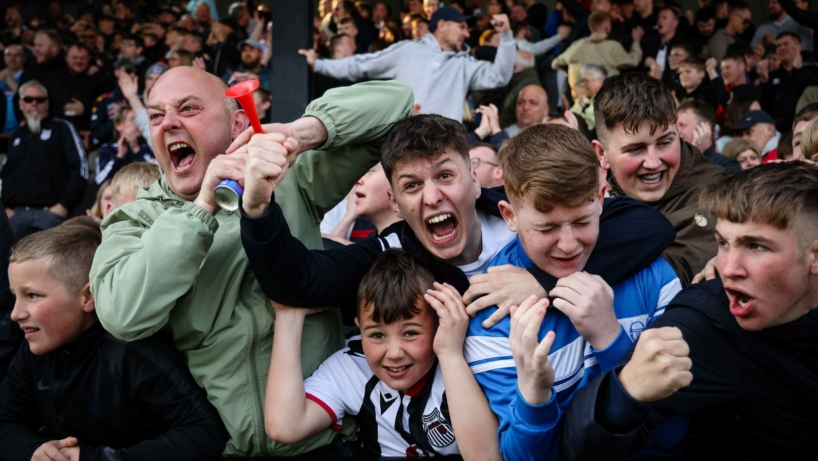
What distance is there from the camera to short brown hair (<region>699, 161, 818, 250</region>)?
7.40 feet

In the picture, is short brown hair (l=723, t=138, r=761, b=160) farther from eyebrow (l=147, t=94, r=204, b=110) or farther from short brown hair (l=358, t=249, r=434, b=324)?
eyebrow (l=147, t=94, r=204, b=110)

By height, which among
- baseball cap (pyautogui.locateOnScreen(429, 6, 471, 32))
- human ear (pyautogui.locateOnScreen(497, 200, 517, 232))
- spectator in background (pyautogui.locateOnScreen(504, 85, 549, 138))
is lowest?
spectator in background (pyautogui.locateOnScreen(504, 85, 549, 138))

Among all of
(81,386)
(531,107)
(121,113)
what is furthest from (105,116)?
(81,386)

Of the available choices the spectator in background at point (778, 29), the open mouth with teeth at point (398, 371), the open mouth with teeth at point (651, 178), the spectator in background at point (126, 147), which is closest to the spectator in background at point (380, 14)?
the spectator in background at point (778, 29)

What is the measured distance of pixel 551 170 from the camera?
2516 mm

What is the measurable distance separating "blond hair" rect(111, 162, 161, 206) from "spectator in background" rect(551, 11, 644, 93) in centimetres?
584

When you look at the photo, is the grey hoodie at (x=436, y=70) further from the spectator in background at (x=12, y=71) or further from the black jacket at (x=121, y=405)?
the spectator in background at (x=12, y=71)

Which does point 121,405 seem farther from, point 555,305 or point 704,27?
point 704,27

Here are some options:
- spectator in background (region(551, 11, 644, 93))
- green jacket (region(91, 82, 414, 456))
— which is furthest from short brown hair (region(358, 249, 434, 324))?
spectator in background (region(551, 11, 644, 93))

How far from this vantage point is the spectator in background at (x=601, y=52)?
929cm

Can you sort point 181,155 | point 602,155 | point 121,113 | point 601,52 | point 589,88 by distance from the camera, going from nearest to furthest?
point 181,155, point 602,155, point 589,88, point 121,113, point 601,52

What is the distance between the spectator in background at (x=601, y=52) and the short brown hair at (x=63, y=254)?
22.9ft

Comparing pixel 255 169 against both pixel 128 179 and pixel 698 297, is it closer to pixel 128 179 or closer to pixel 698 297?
pixel 698 297

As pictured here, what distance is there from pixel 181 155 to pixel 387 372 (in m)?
1.07
